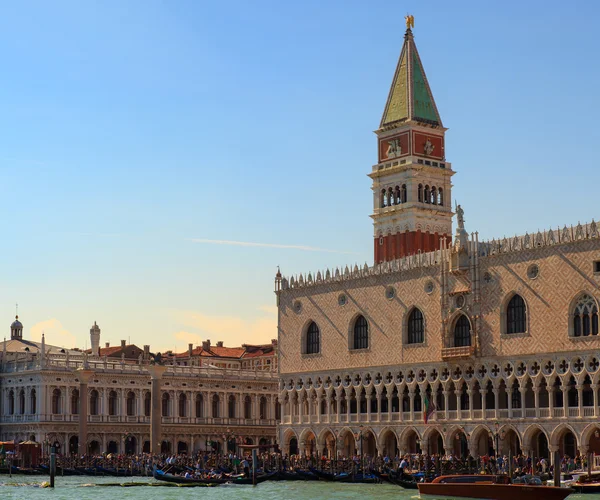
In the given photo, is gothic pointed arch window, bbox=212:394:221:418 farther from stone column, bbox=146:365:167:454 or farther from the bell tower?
stone column, bbox=146:365:167:454

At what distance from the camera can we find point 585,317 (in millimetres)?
51438

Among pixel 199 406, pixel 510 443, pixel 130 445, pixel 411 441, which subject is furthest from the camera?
pixel 199 406

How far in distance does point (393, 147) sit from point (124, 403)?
24550 mm

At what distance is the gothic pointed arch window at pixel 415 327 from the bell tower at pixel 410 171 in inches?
437

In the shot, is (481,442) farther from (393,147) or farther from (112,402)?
(112,402)

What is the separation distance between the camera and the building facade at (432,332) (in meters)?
52.1

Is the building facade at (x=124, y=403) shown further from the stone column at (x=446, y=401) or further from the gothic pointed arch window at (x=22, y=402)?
the stone column at (x=446, y=401)

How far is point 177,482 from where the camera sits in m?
52.0

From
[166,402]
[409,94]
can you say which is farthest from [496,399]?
[166,402]

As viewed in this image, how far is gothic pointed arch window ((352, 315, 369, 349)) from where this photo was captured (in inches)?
2453

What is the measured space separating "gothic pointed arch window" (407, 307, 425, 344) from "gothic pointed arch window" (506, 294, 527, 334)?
17.7 feet

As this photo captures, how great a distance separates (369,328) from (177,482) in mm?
14724

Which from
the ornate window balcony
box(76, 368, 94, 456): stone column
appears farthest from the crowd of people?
the ornate window balcony

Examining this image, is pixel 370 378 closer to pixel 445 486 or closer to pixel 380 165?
pixel 380 165
